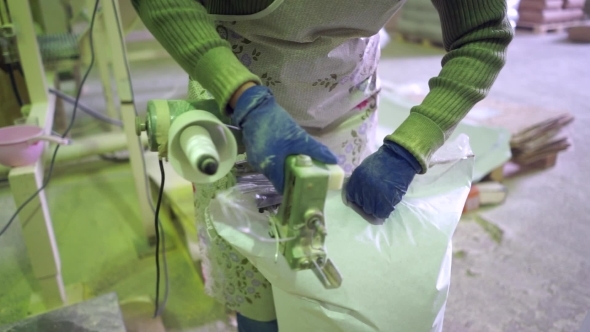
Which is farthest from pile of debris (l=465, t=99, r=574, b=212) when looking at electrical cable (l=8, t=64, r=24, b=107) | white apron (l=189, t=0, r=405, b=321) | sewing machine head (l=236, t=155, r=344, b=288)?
electrical cable (l=8, t=64, r=24, b=107)

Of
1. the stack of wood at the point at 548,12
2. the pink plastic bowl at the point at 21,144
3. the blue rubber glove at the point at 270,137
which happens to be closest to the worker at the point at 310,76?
the blue rubber glove at the point at 270,137

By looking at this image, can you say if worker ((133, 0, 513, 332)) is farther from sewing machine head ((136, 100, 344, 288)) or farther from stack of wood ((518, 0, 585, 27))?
stack of wood ((518, 0, 585, 27))

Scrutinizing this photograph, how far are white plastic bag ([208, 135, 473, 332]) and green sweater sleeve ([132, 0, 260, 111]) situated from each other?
129 millimetres

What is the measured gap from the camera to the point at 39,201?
88 centimetres

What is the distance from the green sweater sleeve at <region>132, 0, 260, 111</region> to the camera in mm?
479

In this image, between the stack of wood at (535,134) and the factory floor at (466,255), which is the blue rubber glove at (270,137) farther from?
the stack of wood at (535,134)

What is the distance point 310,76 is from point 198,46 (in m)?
0.20

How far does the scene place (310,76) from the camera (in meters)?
0.65

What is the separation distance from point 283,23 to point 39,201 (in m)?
0.60

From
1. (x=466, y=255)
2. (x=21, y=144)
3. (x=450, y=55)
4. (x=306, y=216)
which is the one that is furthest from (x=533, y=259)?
(x=21, y=144)

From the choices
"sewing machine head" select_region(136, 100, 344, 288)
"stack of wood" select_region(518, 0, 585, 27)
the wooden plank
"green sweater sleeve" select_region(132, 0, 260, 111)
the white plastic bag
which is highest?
"green sweater sleeve" select_region(132, 0, 260, 111)

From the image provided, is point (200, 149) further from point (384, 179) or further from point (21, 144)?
point (21, 144)

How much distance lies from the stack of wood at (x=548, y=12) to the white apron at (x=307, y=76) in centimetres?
316

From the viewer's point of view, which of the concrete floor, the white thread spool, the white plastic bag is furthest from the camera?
the concrete floor
